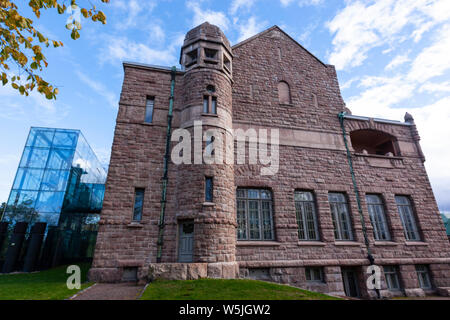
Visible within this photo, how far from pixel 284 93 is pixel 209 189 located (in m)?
7.58

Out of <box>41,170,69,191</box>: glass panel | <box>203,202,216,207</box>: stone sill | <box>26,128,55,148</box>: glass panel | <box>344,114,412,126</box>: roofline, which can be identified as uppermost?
<box>26,128,55,148</box>: glass panel

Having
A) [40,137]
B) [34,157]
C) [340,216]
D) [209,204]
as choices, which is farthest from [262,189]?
[40,137]

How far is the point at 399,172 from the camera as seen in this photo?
1353 cm

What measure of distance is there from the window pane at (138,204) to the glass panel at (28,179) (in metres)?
10.9

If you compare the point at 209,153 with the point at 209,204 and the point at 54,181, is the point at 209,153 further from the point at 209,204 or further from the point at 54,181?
the point at 54,181

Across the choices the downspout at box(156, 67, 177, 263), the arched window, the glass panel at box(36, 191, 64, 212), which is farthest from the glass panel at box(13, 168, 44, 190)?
the arched window

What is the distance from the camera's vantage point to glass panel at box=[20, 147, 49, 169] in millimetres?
16531

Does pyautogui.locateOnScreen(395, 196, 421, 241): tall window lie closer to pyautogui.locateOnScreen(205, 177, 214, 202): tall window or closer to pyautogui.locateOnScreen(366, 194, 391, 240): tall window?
pyautogui.locateOnScreen(366, 194, 391, 240): tall window

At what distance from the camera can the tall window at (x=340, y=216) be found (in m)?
11.6

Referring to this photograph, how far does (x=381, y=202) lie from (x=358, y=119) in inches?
194

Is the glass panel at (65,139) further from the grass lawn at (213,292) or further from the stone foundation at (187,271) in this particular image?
the grass lawn at (213,292)

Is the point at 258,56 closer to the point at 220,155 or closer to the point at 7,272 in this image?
the point at 220,155

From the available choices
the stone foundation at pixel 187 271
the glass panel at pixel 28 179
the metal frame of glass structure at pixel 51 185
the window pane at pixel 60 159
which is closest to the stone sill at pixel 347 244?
the stone foundation at pixel 187 271

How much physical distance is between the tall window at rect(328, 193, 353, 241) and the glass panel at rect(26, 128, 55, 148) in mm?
19300
